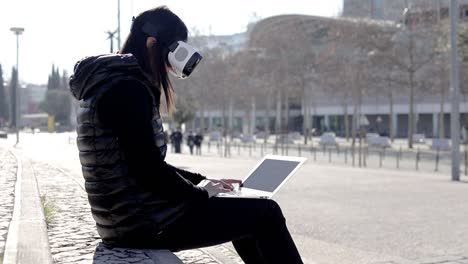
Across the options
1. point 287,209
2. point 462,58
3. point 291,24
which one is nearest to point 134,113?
point 287,209

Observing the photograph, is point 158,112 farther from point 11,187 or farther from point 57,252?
point 11,187

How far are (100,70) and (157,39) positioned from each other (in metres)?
0.35

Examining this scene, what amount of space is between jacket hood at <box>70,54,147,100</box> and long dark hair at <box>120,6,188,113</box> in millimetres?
161

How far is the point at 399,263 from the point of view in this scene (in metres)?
6.16

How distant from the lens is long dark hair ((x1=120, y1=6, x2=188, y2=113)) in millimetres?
3139

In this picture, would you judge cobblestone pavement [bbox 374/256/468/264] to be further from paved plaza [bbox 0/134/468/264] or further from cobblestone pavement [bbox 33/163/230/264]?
cobblestone pavement [bbox 33/163/230/264]

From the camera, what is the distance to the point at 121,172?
292 centimetres

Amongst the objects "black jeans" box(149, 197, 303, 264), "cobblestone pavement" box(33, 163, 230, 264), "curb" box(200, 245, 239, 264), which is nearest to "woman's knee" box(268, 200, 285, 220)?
"black jeans" box(149, 197, 303, 264)

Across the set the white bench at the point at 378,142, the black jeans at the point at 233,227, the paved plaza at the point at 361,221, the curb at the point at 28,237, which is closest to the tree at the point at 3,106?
the white bench at the point at 378,142

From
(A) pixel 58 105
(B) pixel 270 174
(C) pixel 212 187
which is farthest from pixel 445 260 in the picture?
(A) pixel 58 105

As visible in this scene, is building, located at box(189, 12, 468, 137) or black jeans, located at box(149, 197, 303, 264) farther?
building, located at box(189, 12, 468, 137)

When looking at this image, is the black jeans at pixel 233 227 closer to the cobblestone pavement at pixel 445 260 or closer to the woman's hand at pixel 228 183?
the woman's hand at pixel 228 183

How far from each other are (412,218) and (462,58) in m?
19.7

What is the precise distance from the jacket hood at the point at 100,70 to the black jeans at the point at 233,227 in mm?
705
